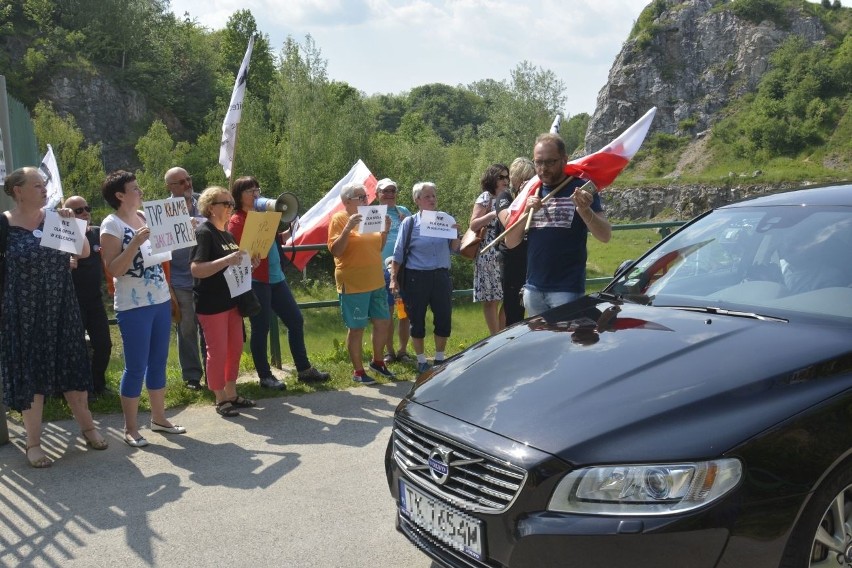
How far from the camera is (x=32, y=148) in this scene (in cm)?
958

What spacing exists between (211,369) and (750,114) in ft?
309

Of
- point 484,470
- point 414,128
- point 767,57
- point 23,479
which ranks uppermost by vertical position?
point 767,57

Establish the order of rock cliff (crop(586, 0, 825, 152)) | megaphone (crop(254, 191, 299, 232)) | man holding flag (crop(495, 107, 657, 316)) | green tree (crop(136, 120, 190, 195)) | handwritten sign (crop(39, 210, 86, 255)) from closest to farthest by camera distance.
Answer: handwritten sign (crop(39, 210, 86, 255)), man holding flag (crop(495, 107, 657, 316)), megaphone (crop(254, 191, 299, 232)), green tree (crop(136, 120, 190, 195)), rock cliff (crop(586, 0, 825, 152))

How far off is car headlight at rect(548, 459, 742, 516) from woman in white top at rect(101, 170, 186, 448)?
3889 millimetres

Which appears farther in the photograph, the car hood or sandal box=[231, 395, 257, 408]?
sandal box=[231, 395, 257, 408]

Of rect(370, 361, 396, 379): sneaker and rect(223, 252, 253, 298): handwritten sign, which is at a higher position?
rect(223, 252, 253, 298): handwritten sign

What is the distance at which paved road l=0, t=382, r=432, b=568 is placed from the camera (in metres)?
3.91

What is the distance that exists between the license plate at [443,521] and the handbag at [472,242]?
4192 mm

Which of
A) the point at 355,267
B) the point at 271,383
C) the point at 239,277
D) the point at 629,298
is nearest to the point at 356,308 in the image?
the point at 355,267

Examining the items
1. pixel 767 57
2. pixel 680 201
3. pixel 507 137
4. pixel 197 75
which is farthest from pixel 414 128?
pixel 767 57

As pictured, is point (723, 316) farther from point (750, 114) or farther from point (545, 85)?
point (750, 114)

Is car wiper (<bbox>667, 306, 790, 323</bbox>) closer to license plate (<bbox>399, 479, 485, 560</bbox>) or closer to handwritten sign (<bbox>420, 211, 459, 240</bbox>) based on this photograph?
license plate (<bbox>399, 479, 485, 560</bbox>)

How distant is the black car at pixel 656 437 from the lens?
8.35 feet

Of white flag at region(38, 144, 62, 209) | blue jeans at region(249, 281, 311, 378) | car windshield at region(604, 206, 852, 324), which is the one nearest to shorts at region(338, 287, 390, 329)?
blue jeans at region(249, 281, 311, 378)
